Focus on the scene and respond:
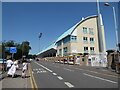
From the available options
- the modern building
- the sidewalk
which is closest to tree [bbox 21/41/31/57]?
the modern building

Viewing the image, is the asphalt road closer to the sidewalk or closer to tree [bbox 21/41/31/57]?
the sidewalk

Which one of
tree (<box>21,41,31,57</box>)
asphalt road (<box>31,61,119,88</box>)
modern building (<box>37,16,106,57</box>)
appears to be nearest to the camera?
asphalt road (<box>31,61,119,88</box>)

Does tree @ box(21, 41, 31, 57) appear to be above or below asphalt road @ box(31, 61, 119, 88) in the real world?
above

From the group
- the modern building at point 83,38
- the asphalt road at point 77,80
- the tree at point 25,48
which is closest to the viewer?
the asphalt road at point 77,80

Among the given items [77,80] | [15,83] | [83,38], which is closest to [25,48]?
[83,38]

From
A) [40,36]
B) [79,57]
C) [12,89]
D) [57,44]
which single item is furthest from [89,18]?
[40,36]

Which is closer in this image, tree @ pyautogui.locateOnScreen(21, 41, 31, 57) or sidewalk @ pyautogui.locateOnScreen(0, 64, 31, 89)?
sidewalk @ pyautogui.locateOnScreen(0, 64, 31, 89)

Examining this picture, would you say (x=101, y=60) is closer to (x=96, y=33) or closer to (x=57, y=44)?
(x=96, y=33)

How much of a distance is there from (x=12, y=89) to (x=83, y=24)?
1922 inches

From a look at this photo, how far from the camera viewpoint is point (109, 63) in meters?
22.0

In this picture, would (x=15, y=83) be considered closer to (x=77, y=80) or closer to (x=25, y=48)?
(x=77, y=80)

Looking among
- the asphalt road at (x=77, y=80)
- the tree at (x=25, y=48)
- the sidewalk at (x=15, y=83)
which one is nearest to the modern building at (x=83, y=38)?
the tree at (x=25, y=48)

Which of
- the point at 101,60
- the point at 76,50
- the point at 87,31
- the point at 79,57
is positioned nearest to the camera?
the point at 101,60

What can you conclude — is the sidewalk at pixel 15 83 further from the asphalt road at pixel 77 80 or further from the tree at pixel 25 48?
the tree at pixel 25 48
